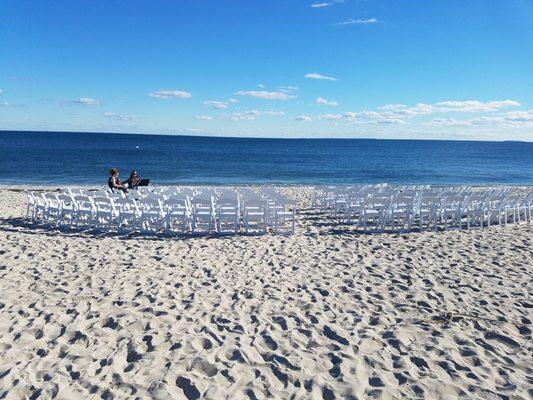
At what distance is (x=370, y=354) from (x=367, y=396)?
0.64 metres

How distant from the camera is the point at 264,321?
451cm

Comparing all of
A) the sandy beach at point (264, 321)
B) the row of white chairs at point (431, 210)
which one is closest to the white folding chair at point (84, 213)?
the sandy beach at point (264, 321)

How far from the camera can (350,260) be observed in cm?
691

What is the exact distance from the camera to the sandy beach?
11.0ft

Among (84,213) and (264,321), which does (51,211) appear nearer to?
(84,213)

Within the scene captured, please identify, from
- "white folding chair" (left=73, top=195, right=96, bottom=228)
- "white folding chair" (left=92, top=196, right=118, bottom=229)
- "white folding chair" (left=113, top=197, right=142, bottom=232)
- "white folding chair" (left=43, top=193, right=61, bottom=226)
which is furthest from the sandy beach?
"white folding chair" (left=43, top=193, right=61, bottom=226)

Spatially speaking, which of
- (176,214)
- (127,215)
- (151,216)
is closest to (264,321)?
(176,214)

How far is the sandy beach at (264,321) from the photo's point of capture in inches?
132

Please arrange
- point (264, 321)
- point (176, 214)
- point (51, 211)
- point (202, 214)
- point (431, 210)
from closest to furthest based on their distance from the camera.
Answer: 1. point (264, 321)
2. point (202, 214)
3. point (176, 214)
4. point (431, 210)
5. point (51, 211)

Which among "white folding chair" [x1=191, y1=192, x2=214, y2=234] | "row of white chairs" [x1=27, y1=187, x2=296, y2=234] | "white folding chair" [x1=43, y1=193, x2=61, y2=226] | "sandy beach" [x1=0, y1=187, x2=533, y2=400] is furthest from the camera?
"white folding chair" [x1=43, y1=193, x2=61, y2=226]

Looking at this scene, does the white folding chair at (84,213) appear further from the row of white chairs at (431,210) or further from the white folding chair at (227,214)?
the row of white chairs at (431,210)

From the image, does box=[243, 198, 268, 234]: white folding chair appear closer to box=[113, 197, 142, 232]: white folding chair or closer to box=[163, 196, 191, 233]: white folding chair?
box=[163, 196, 191, 233]: white folding chair

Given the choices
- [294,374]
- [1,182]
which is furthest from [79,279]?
[1,182]

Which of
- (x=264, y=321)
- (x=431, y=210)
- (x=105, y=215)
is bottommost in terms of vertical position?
(x=264, y=321)
